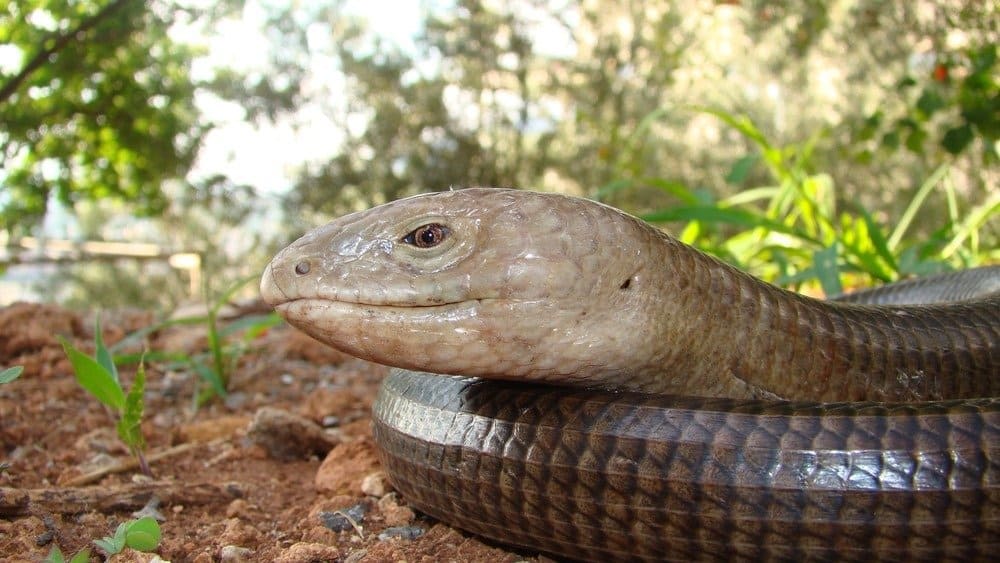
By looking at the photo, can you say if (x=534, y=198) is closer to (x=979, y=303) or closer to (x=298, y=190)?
(x=979, y=303)

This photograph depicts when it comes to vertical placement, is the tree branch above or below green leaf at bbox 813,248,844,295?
above

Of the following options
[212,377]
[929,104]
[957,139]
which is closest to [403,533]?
[212,377]

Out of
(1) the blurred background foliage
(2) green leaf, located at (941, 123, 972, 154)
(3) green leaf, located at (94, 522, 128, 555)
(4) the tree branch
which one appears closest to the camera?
(3) green leaf, located at (94, 522, 128, 555)

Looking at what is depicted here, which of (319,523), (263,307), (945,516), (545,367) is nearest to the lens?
(945,516)

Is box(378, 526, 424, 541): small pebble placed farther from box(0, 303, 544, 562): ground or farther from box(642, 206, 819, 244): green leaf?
box(642, 206, 819, 244): green leaf

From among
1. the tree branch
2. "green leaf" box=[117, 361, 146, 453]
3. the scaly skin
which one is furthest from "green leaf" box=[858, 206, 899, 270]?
the tree branch

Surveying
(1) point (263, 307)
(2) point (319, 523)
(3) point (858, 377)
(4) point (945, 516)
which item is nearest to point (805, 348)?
(3) point (858, 377)

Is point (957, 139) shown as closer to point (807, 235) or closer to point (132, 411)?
point (807, 235)
